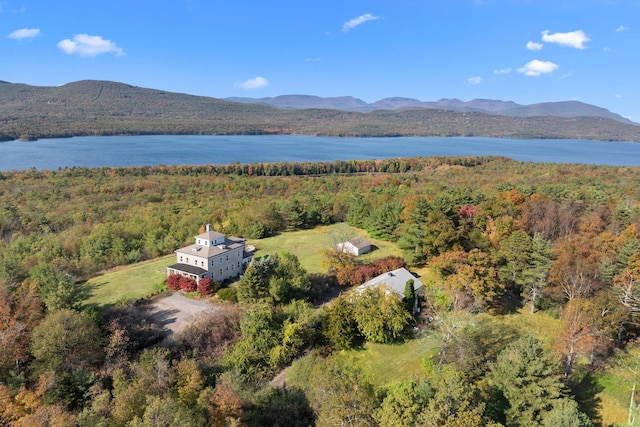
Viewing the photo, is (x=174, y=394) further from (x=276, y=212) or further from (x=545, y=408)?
(x=276, y=212)

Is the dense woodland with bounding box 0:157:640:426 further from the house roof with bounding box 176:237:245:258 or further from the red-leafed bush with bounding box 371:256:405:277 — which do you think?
the house roof with bounding box 176:237:245:258

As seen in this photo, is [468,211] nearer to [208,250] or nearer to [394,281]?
[394,281]

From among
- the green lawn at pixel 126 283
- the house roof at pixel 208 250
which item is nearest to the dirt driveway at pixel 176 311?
the green lawn at pixel 126 283

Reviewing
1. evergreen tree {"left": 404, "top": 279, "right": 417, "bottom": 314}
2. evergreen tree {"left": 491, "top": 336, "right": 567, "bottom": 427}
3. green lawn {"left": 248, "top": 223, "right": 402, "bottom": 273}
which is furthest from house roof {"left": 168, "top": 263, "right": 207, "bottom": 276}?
evergreen tree {"left": 491, "top": 336, "right": 567, "bottom": 427}

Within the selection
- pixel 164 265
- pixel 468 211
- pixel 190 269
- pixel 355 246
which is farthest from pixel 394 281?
pixel 164 265

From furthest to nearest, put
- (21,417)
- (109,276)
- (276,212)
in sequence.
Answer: (276,212) < (109,276) < (21,417)

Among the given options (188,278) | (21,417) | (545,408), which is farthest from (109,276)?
(545,408)
